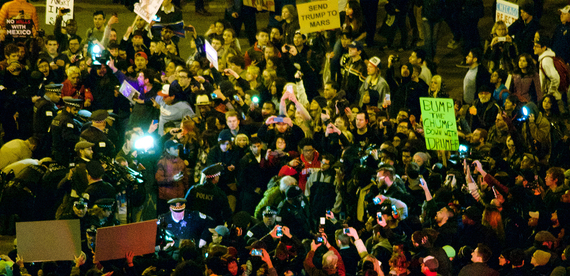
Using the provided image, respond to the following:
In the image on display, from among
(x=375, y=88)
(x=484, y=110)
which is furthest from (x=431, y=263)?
(x=375, y=88)

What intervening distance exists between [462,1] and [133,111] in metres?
7.34

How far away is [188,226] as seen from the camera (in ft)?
42.2

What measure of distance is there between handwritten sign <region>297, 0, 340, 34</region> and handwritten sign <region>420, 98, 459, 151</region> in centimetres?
337

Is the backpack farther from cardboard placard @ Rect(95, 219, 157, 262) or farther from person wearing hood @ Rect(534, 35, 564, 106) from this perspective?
cardboard placard @ Rect(95, 219, 157, 262)

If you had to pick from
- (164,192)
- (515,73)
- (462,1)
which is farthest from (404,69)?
(164,192)

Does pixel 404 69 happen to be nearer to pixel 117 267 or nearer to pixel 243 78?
pixel 243 78

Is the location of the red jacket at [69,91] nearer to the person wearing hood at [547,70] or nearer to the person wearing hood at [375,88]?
the person wearing hood at [375,88]

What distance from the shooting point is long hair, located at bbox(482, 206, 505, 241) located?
13.2 meters

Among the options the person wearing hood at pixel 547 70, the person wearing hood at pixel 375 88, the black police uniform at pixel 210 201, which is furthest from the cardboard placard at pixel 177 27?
the person wearing hood at pixel 547 70

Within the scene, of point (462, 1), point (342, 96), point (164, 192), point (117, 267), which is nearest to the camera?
point (117, 267)

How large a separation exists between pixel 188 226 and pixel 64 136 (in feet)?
9.48

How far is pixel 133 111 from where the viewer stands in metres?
16.2

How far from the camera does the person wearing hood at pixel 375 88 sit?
656 inches

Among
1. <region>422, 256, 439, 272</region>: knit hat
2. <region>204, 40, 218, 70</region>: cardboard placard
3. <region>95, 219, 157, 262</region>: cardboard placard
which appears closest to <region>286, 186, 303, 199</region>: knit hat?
<region>95, 219, 157, 262</region>: cardboard placard
